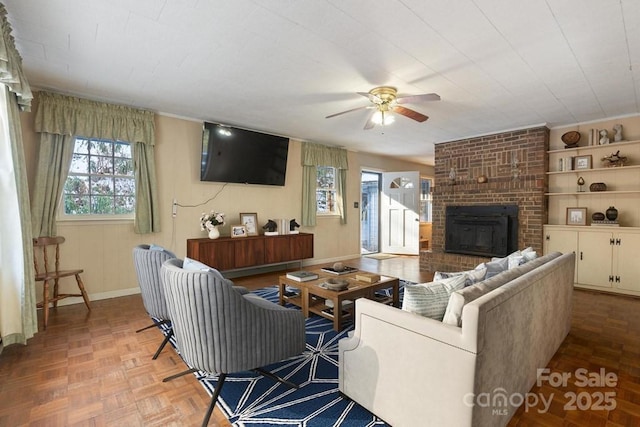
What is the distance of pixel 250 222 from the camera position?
5.09 m

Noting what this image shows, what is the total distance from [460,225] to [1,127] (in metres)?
5.83

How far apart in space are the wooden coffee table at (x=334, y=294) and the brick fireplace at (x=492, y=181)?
2.72 metres

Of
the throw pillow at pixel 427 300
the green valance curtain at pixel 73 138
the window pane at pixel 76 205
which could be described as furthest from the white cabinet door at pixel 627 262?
the window pane at pixel 76 205

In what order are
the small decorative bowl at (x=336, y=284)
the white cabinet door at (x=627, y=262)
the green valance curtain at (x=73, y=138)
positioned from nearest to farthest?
the small decorative bowl at (x=336, y=284), the green valance curtain at (x=73, y=138), the white cabinet door at (x=627, y=262)

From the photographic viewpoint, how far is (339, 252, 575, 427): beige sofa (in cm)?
131

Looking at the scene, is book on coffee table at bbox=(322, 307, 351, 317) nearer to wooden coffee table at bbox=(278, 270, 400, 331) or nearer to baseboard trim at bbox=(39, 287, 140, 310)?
wooden coffee table at bbox=(278, 270, 400, 331)

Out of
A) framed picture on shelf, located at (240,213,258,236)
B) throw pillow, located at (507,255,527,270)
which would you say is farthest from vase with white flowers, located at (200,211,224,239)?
throw pillow, located at (507,255,527,270)

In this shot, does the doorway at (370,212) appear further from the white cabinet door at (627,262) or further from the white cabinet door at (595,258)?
the white cabinet door at (627,262)

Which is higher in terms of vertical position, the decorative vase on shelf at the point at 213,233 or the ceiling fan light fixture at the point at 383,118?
the ceiling fan light fixture at the point at 383,118

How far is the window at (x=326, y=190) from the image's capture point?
636cm

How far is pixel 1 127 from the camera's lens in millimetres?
2258

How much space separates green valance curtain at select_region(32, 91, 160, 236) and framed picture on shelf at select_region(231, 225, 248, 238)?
3.52 feet

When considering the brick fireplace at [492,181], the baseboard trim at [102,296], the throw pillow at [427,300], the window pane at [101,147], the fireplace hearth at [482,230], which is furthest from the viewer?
the fireplace hearth at [482,230]

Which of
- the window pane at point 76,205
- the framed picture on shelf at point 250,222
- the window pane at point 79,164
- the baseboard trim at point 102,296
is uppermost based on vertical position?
the window pane at point 79,164
